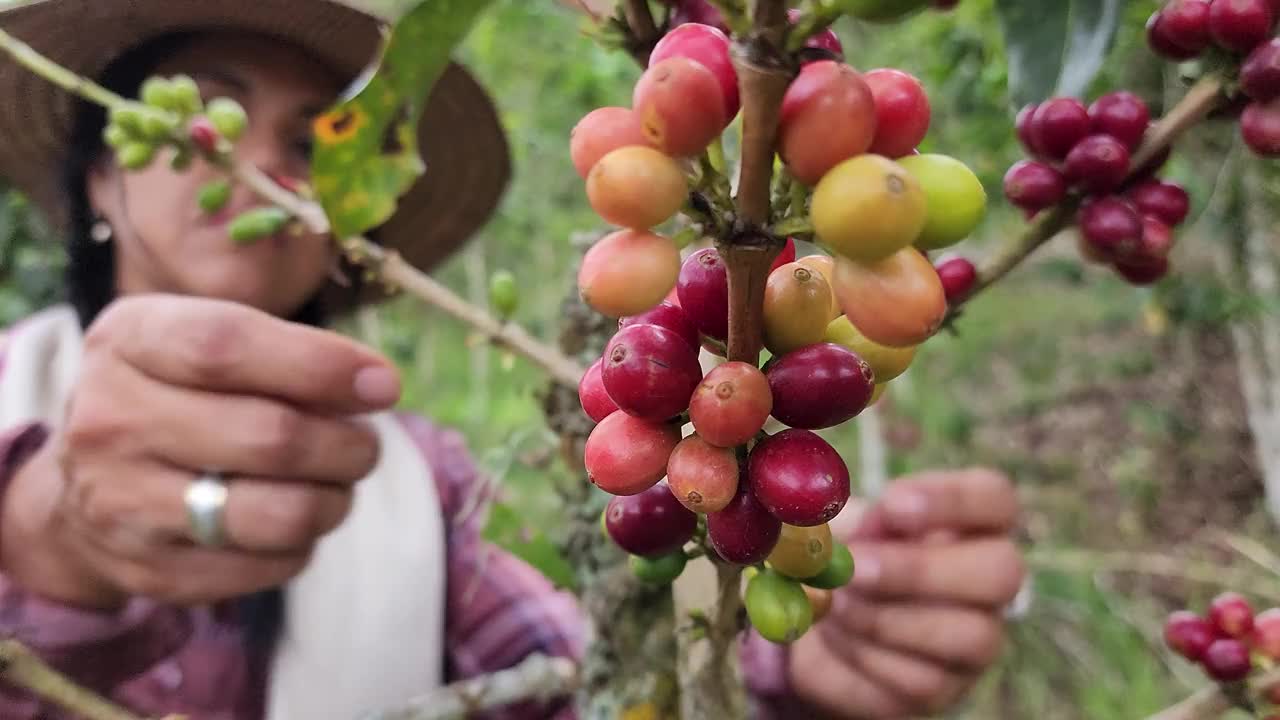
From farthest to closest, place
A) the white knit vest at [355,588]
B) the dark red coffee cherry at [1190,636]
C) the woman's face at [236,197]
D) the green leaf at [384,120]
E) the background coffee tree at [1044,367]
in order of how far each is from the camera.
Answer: the background coffee tree at [1044,367] < the white knit vest at [355,588] < the woman's face at [236,197] < the dark red coffee cherry at [1190,636] < the green leaf at [384,120]

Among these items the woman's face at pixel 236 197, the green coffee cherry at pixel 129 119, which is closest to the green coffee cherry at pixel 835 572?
the green coffee cherry at pixel 129 119

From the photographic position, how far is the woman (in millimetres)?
708

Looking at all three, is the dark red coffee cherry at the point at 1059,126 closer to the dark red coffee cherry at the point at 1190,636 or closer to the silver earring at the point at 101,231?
the dark red coffee cherry at the point at 1190,636

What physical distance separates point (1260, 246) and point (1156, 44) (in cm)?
143

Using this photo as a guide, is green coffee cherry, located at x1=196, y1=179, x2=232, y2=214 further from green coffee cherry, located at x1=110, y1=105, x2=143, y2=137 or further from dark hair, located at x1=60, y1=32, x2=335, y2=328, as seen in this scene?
dark hair, located at x1=60, y1=32, x2=335, y2=328

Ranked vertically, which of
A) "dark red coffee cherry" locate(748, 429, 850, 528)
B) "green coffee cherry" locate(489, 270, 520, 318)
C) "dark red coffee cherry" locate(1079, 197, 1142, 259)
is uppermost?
"dark red coffee cherry" locate(748, 429, 850, 528)

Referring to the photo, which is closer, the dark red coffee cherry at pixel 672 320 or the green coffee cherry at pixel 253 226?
the dark red coffee cherry at pixel 672 320

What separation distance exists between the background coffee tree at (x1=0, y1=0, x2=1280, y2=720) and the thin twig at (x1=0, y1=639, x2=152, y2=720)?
32cm

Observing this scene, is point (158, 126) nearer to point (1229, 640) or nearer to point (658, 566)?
point (658, 566)

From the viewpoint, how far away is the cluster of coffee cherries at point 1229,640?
582 millimetres

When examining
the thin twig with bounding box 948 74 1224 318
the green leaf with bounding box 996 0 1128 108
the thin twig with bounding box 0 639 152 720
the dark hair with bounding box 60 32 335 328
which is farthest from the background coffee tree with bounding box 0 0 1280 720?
A: the dark hair with bounding box 60 32 335 328

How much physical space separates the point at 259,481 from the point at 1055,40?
0.67m

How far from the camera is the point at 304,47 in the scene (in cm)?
116

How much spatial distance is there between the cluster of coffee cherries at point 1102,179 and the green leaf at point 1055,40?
174 millimetres
